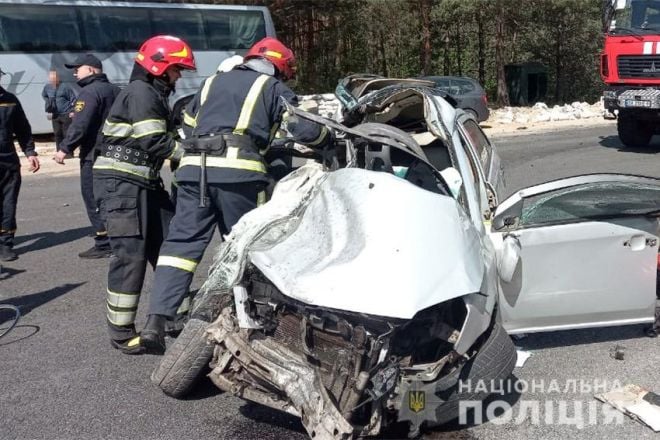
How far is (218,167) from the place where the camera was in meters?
3.75

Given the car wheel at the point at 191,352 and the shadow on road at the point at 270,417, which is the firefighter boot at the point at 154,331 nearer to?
the car wheel at the point at 191,352

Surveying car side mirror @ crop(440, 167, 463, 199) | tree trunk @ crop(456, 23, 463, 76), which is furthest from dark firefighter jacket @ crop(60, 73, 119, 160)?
tree trunk @ crop(456, 23, 463, 76)

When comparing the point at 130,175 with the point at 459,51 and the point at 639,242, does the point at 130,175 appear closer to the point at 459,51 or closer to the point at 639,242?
the point at 639,242

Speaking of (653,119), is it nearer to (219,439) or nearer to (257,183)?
(257,183)

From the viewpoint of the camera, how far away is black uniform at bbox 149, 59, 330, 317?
3.76 metres

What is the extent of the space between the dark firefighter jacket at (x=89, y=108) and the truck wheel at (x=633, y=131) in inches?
377

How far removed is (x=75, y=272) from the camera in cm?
609

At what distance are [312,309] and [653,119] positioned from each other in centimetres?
1040

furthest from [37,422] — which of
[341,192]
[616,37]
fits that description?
[616,37]

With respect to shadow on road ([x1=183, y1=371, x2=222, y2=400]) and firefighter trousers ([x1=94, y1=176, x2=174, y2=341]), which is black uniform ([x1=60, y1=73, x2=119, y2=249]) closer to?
firefighter trousers ([x1=94, y1=176, x2=174, y2=341])

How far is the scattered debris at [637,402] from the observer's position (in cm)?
326

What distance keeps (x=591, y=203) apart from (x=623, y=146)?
9891mm

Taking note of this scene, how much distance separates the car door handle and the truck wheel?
913 centimetres

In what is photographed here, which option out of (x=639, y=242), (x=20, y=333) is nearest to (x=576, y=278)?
(x=639, y=242)
